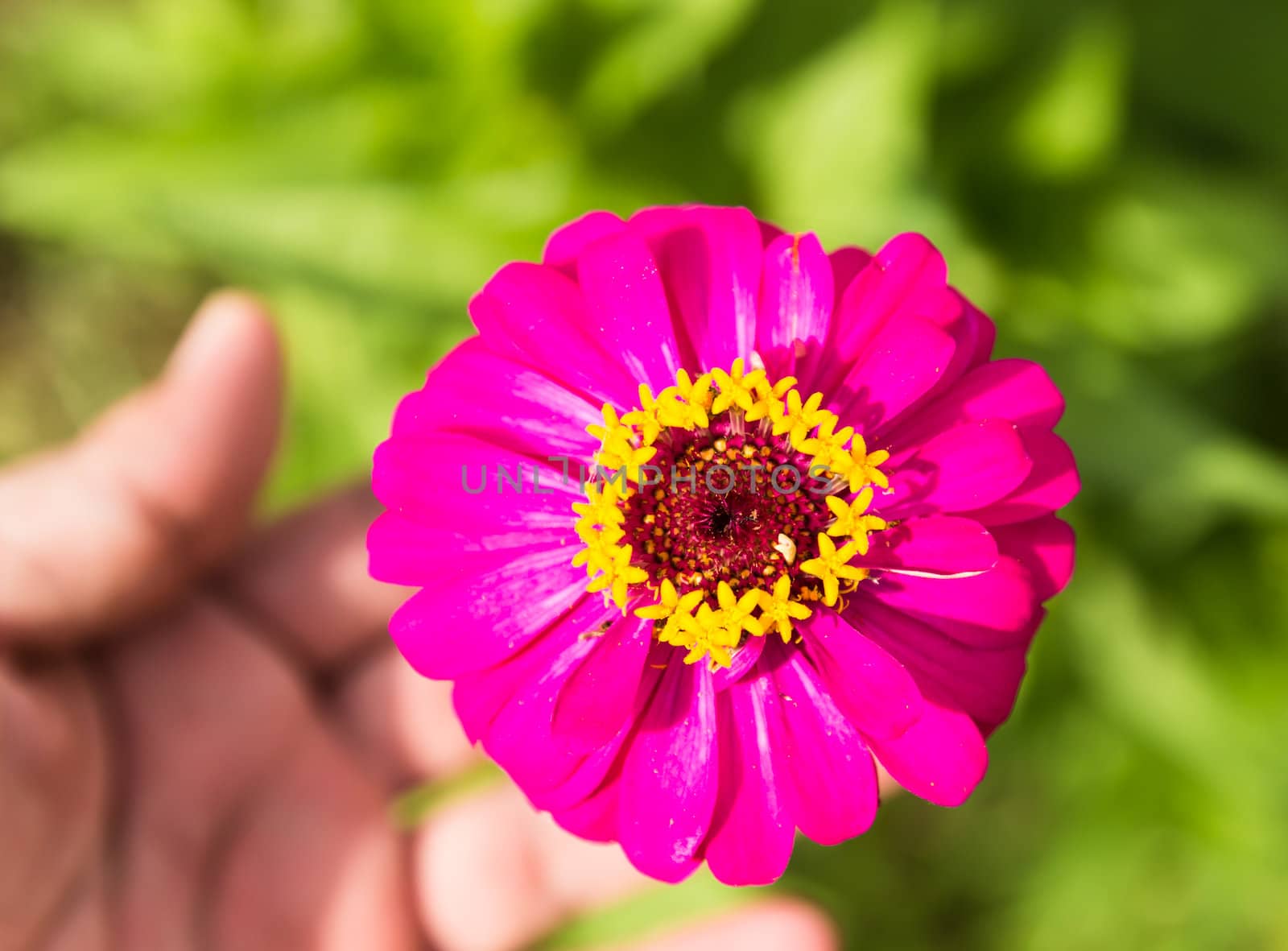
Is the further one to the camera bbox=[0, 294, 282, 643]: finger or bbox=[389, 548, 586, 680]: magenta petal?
bbox=[0, 294, 282, 643]: finger

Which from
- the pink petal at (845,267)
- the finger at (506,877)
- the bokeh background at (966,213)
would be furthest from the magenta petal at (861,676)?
the finger at (506,877)

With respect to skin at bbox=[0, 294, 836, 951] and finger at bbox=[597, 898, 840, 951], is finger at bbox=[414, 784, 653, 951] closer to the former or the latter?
skin at bbox=[0, 294, 836, 951]

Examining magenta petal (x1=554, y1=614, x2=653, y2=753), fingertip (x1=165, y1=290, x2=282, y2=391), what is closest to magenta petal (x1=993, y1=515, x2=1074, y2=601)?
magenta petal (x1=554, y1=614, x2=653, y2=753)

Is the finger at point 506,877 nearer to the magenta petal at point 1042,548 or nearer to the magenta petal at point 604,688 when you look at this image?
the magenta petal at point 604,688

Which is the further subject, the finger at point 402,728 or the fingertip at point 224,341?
the finger at point 402,728

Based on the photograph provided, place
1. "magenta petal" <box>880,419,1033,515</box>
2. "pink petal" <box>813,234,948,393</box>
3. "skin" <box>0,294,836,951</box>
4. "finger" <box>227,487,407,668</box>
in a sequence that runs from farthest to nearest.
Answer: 1. "finger" <box>227,487,407,668</box>
2. "skin" <box>0,294,836,951</box>
3. "pink petal" <box>813,234,948,393</box>
4. "magenta petal" <box>880,419,1033,515</box>

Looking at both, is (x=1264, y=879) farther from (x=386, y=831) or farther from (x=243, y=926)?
(x=243, y=926)

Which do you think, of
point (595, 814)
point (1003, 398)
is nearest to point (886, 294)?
point (1003, 398)
